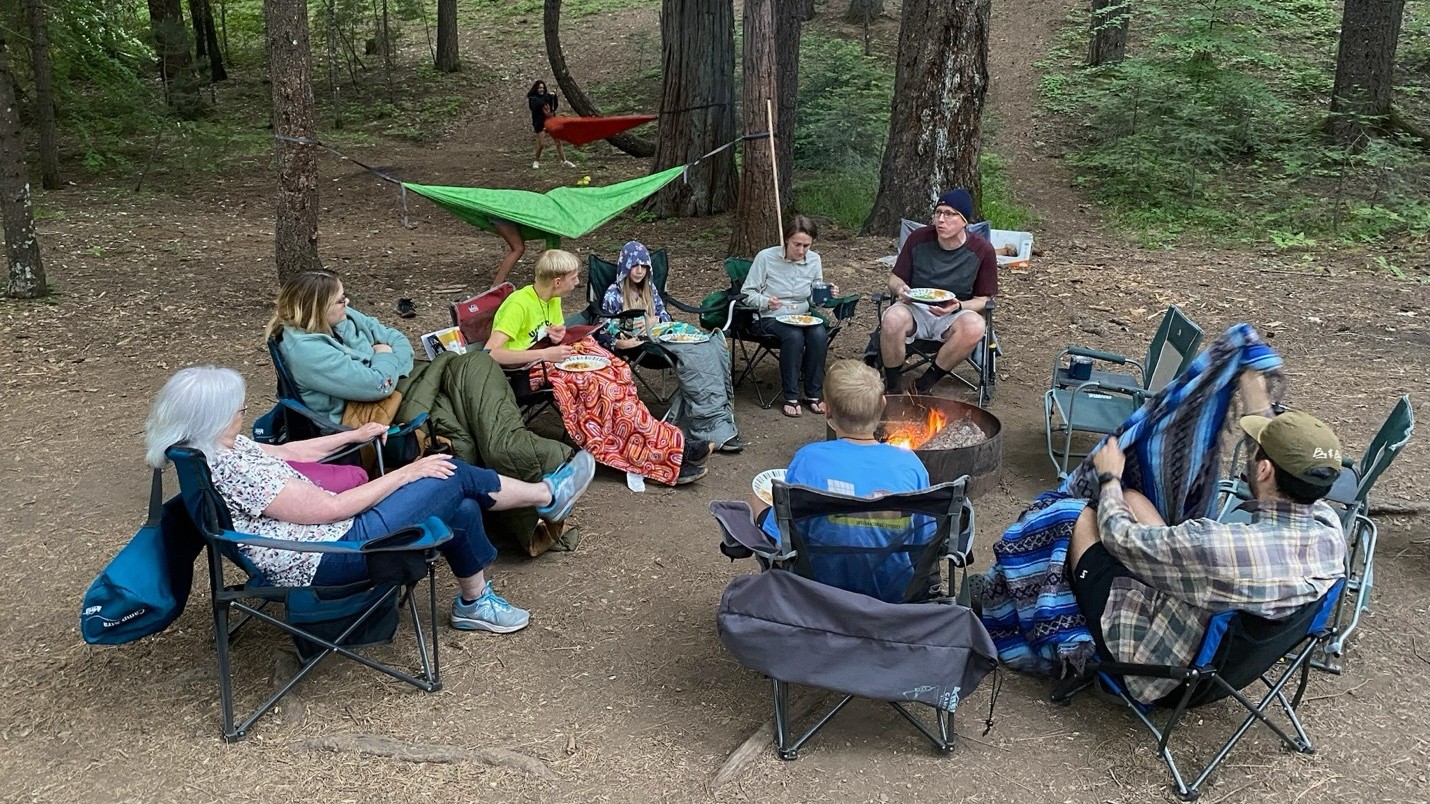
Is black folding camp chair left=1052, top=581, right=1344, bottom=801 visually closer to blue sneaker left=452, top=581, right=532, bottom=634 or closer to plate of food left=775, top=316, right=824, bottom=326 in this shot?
blue sneaker left=452, top=581, right=532, bottom=634

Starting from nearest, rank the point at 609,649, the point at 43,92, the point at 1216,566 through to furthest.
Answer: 1. the point at 1216,566
2. the point at 609,649
3. the point at 43,92

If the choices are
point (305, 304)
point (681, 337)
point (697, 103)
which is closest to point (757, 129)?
point (681, 337)

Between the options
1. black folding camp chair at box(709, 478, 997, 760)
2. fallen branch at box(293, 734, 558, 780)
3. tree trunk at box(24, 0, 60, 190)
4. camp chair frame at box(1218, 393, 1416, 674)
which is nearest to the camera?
black folding camp chair at box(709, 478, 997, 760)

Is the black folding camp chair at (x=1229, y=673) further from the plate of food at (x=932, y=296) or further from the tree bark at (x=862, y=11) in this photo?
the tree bark at (x=862, y=11)

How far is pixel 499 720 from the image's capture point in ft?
8.26

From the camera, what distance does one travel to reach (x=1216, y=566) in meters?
2.15

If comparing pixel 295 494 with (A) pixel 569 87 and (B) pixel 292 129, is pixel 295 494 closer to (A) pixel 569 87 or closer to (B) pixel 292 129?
(B) pixel 292 129

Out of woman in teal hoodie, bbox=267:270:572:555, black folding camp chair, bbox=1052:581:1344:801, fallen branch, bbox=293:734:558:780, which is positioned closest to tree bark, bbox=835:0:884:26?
woman in teal hoodie, bbox=267:270:572:555

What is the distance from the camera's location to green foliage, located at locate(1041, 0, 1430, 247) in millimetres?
7930

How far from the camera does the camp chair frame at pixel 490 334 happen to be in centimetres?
397

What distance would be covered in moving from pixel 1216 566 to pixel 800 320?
8.71ft

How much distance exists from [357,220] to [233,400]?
23.5 ft

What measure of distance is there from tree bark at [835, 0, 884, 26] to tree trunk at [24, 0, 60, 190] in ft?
36.4

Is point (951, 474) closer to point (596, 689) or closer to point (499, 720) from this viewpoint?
point (596, 689)
